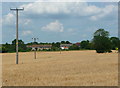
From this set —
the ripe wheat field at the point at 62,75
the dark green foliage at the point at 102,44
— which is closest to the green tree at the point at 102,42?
the dark green foliage at the point at 102,44

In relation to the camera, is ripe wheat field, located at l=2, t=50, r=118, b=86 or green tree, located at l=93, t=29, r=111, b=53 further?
green tree, located at l=93, t=29, r=111, b=53

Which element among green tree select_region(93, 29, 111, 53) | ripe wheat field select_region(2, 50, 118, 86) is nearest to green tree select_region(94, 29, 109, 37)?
green tree select_region(93, 29, 111, 53)

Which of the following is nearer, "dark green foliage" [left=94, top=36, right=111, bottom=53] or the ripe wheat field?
the ripe wheat field

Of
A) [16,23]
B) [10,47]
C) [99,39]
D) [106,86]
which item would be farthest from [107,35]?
[106,86]

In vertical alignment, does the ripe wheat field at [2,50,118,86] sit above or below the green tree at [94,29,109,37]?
below

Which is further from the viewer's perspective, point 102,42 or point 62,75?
point 102,42

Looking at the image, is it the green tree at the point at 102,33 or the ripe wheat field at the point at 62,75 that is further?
the green tree at the point at 102,33

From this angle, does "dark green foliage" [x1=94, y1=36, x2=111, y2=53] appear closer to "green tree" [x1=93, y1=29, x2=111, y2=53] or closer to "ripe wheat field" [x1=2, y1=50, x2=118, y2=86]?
"green tree" [x1=93, y1=29, x2=111, y2=53]

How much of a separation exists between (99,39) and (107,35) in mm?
6853

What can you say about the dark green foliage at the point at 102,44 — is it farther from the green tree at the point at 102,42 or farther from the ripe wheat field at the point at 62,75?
the ripe wheat field at the point at 62,75

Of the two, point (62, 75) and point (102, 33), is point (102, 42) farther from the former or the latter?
point (62, 75)

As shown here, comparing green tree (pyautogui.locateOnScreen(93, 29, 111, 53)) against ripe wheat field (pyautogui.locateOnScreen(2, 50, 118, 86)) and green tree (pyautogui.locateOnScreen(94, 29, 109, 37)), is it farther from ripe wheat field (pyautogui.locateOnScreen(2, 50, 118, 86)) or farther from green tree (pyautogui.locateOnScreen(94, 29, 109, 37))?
ripe wheat field (pyautogui.locateOnScreen(2, 50, 118, 86))

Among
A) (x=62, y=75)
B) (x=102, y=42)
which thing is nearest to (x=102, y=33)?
(x=102, y=42)

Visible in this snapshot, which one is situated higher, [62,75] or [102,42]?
[102,42]
